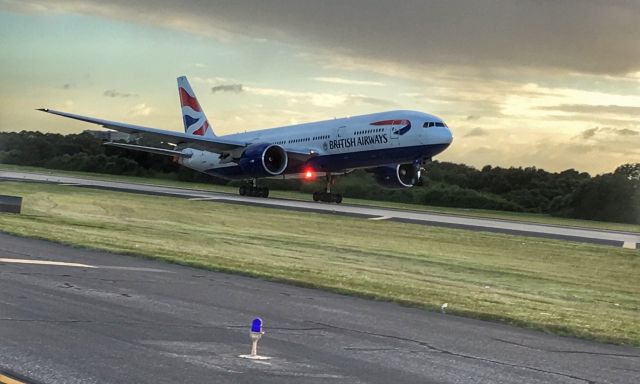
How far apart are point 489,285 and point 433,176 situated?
2139 inches

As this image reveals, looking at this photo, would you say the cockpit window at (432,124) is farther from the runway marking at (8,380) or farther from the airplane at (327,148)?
the runway marking at (8,380)

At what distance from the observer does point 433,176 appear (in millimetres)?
74188

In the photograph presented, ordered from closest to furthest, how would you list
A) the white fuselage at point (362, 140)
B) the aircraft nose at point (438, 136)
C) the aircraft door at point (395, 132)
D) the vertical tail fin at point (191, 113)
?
the aircraft nose at point (438, 136) < the white fuselage at point (362, 140) < the aircraft door at point (395, 132) < the vertical tail fin at point (191, 113)

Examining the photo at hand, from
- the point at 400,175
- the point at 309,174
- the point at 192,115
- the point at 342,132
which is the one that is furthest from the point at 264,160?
the point at 192,115

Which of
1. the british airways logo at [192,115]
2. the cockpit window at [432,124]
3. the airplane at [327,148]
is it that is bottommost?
the airplane at [327,148]

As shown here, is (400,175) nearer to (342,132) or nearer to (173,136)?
(342,132)

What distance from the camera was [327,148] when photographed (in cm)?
5278

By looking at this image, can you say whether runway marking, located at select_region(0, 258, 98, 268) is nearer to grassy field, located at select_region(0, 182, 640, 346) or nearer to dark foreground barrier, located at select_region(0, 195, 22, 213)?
grassy field, located at select_region(0, 182, 640, 346)

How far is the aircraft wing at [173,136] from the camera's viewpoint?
49812mm

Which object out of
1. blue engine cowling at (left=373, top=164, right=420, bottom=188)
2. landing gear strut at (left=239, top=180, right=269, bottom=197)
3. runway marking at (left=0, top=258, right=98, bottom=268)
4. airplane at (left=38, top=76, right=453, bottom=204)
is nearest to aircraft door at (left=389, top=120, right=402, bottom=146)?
airplane at (left=38, top=76, right=453, bottom=204)

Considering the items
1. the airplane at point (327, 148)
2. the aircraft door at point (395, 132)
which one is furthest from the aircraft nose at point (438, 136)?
the aircraft door at point (395, 132)

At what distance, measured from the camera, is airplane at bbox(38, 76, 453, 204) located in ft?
159

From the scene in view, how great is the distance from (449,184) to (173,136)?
27.3 m

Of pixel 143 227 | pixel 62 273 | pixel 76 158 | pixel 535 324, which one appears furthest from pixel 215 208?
pixel 76 158
